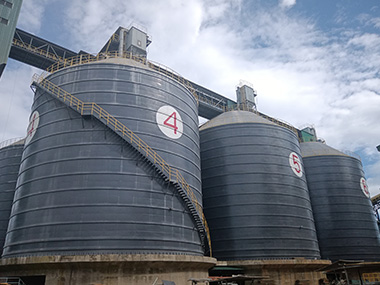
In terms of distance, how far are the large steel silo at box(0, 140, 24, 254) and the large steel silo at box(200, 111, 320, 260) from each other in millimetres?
16644

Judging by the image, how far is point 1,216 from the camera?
93.6ft

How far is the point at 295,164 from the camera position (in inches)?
1185

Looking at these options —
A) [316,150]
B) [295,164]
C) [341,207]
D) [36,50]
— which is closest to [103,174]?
[295,164]

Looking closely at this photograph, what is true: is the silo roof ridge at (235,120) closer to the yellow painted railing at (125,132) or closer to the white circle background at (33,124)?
the yellow painted railing at (125,132)

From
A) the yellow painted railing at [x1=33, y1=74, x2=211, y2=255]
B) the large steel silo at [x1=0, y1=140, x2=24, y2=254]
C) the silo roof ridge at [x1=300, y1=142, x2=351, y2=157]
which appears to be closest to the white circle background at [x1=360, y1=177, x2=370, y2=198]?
the silo roof ridge at [x1=300, y1=142, x2=351, y2=157]

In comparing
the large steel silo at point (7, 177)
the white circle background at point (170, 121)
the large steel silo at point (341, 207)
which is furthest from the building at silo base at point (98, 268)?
the large steel silo at point (341, 207)

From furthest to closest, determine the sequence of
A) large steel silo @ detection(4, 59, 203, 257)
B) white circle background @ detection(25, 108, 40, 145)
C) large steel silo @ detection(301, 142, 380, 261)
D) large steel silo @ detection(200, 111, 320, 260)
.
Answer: large steel silo @ detection(301, 142, 380, 261), large steel silo @ detection(200, 111, 320, 260), white circle background @ detection(25, 108, 40, 145), large steel silo @ detection(4, 59, 203, 257)

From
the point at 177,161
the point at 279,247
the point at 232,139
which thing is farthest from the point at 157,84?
the point at 279,247

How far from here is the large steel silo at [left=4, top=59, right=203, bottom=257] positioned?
57.1 feet

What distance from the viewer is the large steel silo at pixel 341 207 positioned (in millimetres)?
33938

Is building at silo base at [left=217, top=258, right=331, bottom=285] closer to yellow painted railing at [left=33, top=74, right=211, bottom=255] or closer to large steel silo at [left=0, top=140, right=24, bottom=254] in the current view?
yellow painted railing at [left=33, top=74, right=211, bottom=255]

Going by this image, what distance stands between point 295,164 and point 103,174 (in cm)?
1849

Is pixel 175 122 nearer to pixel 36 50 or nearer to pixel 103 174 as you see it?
pixel 103 174

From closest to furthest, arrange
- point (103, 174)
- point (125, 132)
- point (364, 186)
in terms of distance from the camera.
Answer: point (103, 174), point (125, 132), point (364, 186)
